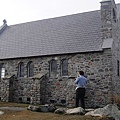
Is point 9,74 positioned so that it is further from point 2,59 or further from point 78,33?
point 78,33

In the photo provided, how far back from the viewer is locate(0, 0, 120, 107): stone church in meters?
18.6

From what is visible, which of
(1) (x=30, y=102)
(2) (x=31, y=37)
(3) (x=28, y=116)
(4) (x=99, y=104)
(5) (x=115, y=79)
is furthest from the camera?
(2) (x=31, y=37)

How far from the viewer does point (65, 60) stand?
2066 cm

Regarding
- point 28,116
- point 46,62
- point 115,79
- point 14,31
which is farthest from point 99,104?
point 14,31

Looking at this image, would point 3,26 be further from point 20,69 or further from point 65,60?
point 65,60

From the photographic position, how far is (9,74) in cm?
2358

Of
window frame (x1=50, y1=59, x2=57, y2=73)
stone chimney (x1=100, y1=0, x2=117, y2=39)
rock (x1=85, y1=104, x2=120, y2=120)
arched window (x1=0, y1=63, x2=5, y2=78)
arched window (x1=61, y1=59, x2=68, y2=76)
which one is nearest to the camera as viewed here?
rock (x1=85, y1=104, x2=120, y2=120)

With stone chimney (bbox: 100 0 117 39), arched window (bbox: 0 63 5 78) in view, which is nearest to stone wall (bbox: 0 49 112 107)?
arched window (bbox: 0 63 5 78)

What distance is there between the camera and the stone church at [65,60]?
18609 millimetres

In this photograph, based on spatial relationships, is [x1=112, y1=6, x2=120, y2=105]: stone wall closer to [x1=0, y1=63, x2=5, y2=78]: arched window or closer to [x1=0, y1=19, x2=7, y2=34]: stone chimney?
[x1=0, y1=63, x2=5, y2=78]: arched window

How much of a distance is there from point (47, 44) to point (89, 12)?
581 centimetres

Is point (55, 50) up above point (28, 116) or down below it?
above

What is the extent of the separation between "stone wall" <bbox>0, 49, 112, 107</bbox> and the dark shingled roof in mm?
719

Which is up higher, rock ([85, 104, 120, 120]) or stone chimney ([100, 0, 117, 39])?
stone chimney ([100, 0, 117, 39])
